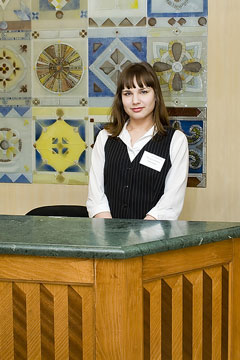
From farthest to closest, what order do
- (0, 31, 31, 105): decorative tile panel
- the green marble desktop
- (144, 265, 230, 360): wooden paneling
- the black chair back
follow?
(0, 31, 31, 105): decorative tile panel → the black chair back → (144, 265, 230, 360): wooden paneling → the green marble desktop

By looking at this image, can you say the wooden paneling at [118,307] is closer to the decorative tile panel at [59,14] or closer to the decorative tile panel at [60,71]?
the decorative tile panel at [60,71]

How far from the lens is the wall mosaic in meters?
4.20

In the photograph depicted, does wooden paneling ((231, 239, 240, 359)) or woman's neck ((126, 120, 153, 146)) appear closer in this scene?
wooden paneling ((231, 239, 240, 359))

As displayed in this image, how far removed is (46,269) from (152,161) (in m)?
1.56

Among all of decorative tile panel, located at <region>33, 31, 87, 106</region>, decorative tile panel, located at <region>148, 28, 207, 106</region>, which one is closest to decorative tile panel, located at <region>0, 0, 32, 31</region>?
decorative tile panel, located at <region>33, 31, 87, 106</region>

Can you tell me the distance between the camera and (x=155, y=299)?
83.0 inches

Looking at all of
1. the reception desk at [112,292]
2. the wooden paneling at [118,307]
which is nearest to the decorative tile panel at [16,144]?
the reception desk at [112,292]

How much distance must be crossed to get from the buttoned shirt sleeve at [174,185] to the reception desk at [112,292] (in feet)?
3.63

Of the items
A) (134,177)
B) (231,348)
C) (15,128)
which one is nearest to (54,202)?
(15,128)

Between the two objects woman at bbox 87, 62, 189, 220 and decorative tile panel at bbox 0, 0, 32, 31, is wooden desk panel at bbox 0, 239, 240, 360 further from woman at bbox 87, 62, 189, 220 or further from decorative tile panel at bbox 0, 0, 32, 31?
decorative tile panel at bbox 0, 0, 32, 31

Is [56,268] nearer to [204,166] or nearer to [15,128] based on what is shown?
[204,166]

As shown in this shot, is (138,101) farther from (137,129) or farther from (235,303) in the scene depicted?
(235,303)

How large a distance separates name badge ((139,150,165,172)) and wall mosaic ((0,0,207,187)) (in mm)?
760

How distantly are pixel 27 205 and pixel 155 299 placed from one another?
257cm
